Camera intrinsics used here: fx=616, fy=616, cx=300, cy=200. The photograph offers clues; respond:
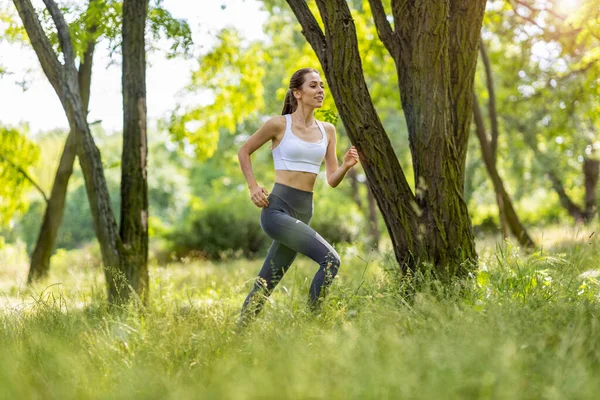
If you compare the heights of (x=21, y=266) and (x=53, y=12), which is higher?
(x=53, y=12)

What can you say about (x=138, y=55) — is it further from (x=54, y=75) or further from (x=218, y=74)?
(x=218, y=74)

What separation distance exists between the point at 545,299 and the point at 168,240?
13.7 metres

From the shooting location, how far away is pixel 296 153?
4.83 m

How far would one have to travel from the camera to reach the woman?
4.63 meters

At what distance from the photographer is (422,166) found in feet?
16.6

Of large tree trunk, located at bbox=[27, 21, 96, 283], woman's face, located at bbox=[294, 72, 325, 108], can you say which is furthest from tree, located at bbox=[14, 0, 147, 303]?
large tree trunk, located at bbox=[27, 21, 96, 283]

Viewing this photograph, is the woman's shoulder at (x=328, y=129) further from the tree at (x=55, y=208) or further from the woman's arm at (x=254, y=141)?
the tree at (x=55, y=208)

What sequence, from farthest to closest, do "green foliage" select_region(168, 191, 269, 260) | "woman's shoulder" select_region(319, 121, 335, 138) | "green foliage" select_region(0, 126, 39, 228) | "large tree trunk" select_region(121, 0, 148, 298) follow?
"green foliage" select_region(168, 191, 269, 260), "green foliage" select_region(0, 126, 39, 228), "large tree trunk" select_region(121, 0, 148, 298), "woman's shoulder" select_region(319, 121, 335, 138)

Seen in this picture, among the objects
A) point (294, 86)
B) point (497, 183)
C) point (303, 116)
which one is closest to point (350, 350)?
point (303, 116)

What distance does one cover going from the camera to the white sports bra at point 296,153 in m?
4.83

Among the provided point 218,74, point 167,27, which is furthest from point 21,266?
point 167,27

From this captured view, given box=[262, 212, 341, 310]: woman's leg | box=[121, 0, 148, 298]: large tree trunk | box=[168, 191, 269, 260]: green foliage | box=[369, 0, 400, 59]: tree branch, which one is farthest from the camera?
box=[168, 191, 269, 260]: green foliage

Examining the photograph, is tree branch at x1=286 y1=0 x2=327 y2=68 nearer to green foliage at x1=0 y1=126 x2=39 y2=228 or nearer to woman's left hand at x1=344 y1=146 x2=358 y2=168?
woman's left hand at x1=344 y1=146 x2=358 y2=168

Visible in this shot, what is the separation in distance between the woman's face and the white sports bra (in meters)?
0.29
